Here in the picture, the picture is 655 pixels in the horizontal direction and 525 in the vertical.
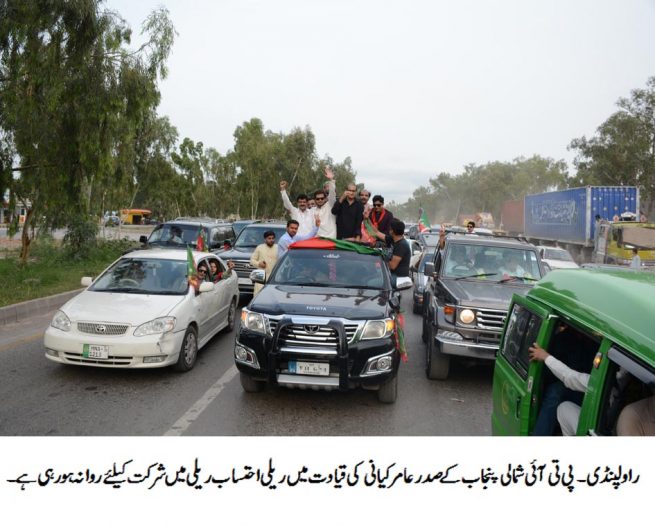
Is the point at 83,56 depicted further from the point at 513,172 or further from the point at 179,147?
the point at 513,172

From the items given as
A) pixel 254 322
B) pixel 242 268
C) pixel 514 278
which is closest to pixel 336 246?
pixel 254 322

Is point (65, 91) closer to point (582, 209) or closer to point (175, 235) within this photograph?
point (175, 235)

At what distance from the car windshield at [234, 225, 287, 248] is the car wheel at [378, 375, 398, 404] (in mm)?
8581

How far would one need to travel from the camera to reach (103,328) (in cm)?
618

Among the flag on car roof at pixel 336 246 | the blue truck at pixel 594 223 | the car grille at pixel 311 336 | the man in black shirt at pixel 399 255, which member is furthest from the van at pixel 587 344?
the blue truck at pixel 594 223

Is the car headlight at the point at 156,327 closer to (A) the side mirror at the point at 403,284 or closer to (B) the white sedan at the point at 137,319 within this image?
(B) the white sedan at the point at 137,319

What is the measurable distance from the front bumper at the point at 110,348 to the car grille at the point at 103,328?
0.06 m

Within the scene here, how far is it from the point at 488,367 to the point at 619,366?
5.69 m

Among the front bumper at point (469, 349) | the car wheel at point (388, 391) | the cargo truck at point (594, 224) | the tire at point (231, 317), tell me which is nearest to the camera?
the car wheel at point (388, 391)

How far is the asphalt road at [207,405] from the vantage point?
496 cm

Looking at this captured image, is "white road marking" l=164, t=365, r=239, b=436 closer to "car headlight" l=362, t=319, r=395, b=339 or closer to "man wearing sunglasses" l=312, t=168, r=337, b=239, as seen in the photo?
"car headlight" l=362, t=319, r=395, b=339

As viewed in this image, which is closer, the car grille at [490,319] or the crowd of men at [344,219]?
the car grille at [490,319]

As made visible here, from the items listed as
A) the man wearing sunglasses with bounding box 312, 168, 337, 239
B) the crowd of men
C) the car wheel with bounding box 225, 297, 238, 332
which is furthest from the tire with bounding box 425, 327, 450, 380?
the car wheel with bounding box 225, 297, 238, 332

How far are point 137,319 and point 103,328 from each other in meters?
0.38
